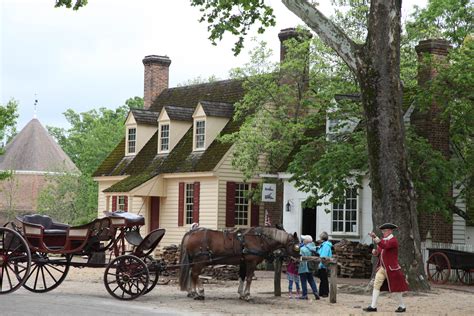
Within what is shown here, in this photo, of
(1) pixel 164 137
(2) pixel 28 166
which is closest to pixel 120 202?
(1) pixel 164 137

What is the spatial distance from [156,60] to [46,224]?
25.7 meters

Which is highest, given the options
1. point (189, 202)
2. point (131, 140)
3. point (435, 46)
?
point (435, 46)

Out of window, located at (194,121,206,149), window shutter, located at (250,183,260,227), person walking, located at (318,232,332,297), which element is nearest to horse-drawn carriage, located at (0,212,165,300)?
person walking, located at (318,232,332,297)

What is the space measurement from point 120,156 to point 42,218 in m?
24.3

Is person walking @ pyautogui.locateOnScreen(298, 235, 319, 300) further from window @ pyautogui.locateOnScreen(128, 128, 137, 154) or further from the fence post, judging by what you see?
window @ pyautogui.locateOnScreen(128, 128, 137, 154)

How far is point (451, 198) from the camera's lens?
28.8m

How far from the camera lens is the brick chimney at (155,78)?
46.8m

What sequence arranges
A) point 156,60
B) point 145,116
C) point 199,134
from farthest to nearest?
point 156,60
point 145,116
point 199,134

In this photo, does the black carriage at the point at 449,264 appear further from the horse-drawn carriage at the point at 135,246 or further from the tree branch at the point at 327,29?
the horse-drawn carriage at the point at 135,246

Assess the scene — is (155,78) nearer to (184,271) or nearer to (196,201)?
(196,201)

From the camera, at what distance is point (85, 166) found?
63.8 metres

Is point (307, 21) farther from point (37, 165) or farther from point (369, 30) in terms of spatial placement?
point (37, 165)

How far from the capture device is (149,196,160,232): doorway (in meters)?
41.3

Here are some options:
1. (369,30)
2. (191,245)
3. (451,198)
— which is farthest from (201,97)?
(191,245)
